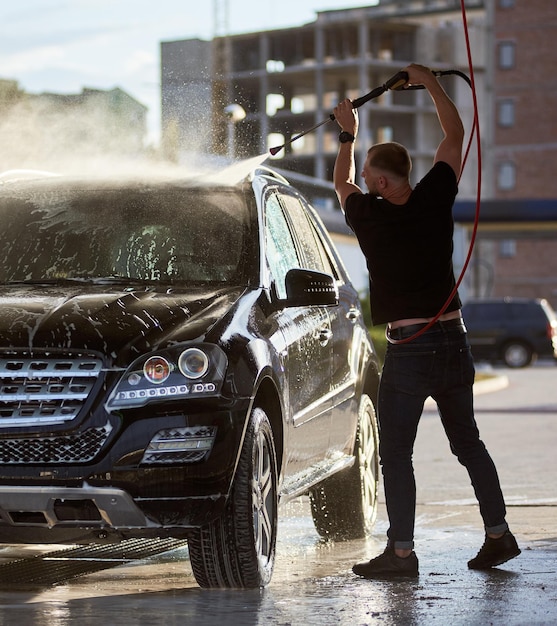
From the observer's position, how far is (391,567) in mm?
6879

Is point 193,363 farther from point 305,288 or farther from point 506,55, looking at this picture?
point 506,55

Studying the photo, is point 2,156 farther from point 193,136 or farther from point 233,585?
point 233,585

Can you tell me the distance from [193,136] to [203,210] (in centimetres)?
204

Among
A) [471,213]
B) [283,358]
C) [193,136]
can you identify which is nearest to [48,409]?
[283,358]

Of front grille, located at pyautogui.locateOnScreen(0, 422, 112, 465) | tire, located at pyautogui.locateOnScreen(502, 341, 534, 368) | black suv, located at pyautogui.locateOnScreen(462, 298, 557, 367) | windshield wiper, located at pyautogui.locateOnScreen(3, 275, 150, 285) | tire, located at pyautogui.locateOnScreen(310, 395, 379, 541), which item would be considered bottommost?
tire, located at pyautogui.locateOnScreen(502, 341, 534, 368)

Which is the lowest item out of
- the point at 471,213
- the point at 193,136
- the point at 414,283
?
the point at 471,213

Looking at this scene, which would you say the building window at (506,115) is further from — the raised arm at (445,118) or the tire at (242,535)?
the tire at (242,535)

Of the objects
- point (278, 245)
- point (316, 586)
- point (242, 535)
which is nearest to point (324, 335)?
point (278, 245)

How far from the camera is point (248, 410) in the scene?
20.1 ft

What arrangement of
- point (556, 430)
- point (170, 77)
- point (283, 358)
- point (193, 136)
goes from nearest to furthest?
point (283, 358) < point (193, 136) < point (170, 77) < point (556, 430)

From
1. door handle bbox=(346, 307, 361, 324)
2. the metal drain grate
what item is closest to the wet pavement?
the metal drain grate

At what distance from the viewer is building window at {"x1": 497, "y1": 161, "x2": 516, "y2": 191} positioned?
10525cm

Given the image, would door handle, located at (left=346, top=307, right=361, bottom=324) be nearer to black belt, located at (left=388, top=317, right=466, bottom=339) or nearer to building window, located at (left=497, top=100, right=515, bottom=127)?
black belt, located at (left=388, top=317, right=466, bottom=339)

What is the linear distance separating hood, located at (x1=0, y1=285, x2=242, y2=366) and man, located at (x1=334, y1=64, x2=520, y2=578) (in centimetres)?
72
